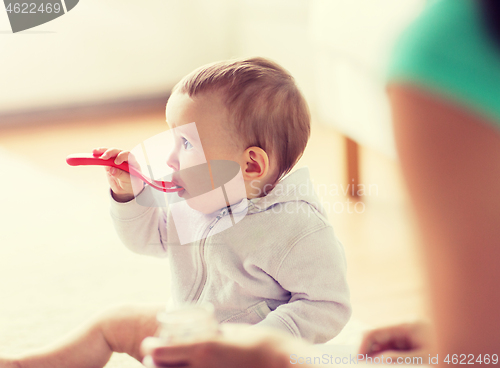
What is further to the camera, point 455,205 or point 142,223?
point 142,223

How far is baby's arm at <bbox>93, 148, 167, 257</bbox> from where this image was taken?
68cm

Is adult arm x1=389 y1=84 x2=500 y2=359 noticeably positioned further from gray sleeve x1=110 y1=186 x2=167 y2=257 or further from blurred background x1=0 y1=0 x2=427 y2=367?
gray sleeve x1=110 y1=186 x2=167 y2=257

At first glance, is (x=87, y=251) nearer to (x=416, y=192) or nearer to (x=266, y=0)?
(x=416, y=192)

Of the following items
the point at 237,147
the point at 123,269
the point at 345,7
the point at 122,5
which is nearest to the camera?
the point at 237,147

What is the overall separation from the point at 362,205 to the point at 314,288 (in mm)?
828

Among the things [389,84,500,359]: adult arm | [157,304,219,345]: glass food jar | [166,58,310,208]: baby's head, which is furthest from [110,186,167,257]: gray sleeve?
[389,84,500,359]: adult arm

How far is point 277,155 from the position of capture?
633 mm

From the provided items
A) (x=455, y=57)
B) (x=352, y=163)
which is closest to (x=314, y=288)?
(x=455, y=57)

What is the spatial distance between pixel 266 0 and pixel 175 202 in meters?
2.16

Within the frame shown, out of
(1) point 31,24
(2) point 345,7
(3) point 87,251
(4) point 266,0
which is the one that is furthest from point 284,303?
(1) point 31,24

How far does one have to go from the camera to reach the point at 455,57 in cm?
31

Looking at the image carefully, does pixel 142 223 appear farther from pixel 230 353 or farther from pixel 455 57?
pixel 455 57

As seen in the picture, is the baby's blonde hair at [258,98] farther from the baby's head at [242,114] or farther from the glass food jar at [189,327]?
the glass food jar at [189,327]

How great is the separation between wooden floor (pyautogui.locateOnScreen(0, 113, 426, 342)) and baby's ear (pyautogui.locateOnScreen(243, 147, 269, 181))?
16 centimetres
